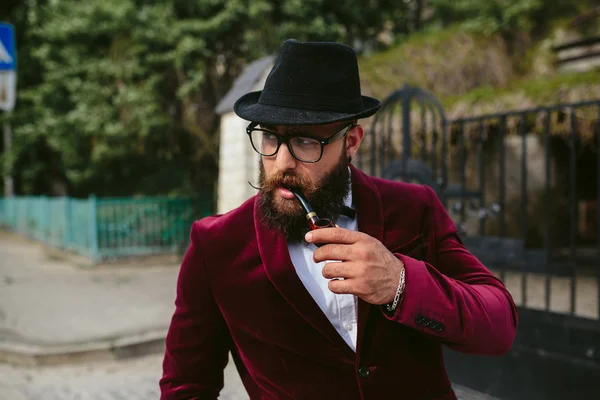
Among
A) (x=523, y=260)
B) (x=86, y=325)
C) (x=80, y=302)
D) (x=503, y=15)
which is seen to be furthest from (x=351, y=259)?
(x=503, y=15)

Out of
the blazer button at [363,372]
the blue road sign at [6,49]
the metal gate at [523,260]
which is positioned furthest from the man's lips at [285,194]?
the blue road sign at [6,49]

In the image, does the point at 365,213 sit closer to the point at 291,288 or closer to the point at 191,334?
the point at 291,288

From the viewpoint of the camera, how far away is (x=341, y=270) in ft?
4.32

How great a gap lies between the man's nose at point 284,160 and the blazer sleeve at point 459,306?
397 millimetres

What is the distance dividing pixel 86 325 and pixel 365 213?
6043 mm

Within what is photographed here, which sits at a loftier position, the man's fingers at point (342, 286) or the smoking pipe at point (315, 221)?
the smoking pipe at point (315, 221)

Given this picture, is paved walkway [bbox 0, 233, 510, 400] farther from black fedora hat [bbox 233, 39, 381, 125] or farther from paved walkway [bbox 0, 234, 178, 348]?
black fedora hat [bbox 233, 39, 381, 125]

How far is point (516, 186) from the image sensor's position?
10383 mm

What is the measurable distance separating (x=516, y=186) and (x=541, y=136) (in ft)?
3.28

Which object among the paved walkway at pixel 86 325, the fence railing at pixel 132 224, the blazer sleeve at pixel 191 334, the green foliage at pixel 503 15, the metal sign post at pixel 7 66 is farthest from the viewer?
the green foliage at pixel 503 15

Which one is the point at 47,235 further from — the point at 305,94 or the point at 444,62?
the point at 305,94

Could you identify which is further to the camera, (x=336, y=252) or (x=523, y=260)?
(x=523, y=260)

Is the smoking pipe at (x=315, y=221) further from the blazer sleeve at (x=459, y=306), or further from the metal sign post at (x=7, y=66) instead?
the metal sign post at (x=7, y=66)

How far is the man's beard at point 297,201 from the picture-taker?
1641mm
